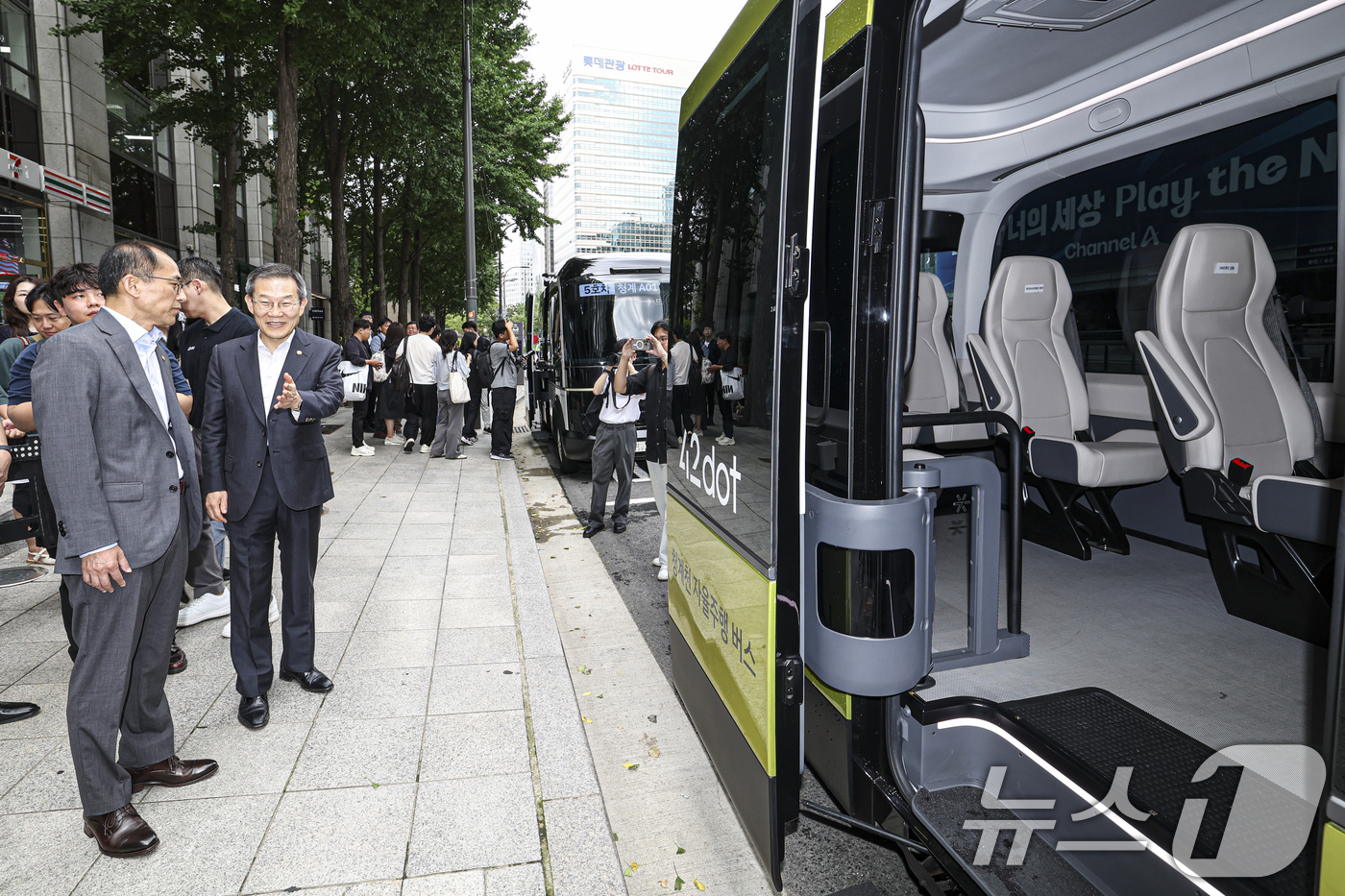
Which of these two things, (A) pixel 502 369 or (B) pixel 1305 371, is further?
(A) pixel 502 369

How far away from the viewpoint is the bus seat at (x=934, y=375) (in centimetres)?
A: 564

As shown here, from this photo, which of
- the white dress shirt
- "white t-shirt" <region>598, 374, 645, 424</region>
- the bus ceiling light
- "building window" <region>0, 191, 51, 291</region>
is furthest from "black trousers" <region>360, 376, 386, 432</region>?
the white dress shirt

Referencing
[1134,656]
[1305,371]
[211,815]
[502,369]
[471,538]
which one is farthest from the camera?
[502,369]

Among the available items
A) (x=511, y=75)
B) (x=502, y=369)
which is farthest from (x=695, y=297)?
(x=511, y=75)

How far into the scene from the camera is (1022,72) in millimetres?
4820

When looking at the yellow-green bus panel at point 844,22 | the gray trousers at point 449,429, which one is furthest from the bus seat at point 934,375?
the gray trousers at point 449,429

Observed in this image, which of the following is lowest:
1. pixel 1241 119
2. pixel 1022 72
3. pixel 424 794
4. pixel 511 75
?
pixel 424 794

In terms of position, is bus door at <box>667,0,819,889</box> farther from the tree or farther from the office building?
the office building

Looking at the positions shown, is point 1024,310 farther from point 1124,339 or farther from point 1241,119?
point 1241,119

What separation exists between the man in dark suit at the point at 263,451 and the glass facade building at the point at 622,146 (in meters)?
1.75

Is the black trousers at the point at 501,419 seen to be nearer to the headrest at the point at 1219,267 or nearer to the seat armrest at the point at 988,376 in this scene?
the seat armrest at the point at 988,376

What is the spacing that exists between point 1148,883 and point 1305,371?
354 cm

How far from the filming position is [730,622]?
2479 mm

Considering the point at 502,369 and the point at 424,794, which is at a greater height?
the point at 502,369
